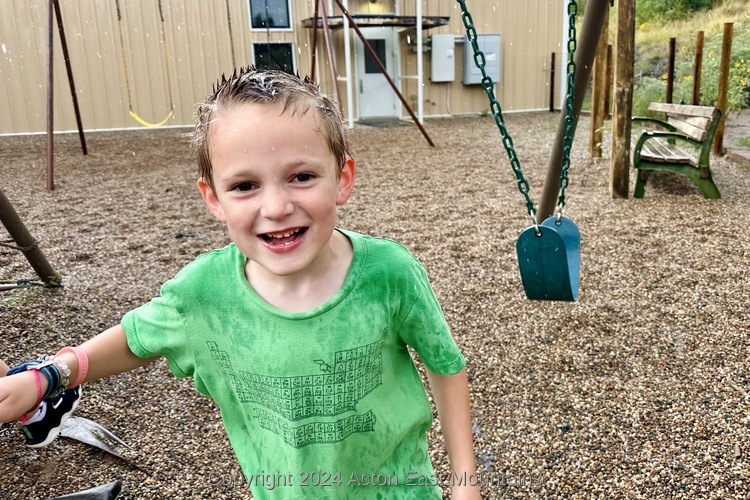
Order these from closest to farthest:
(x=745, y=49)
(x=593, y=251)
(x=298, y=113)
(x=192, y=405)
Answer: (x=298, y=113) < (x=192, y=405) < (x=593, y=251) < (x=745, y=49)

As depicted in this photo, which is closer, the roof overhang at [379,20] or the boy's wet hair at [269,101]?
the boy's wet hair at [269,101]

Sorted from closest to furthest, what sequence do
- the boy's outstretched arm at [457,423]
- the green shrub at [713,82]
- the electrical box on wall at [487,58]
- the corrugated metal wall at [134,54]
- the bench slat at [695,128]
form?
the boy's outstretched arm at [457,423] → the bench slat at [695,128] → the green shrub at [713,82] → the corrugated metal wall at [134,54] → the electrical box on wall at [487,58]

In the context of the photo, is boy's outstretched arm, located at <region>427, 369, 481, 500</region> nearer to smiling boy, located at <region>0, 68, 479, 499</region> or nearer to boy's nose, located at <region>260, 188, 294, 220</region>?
smiling boy, located at <region>0, 68, 479, 499</region>

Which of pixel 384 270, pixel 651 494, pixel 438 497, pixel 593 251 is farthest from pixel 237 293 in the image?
pixel 593 251

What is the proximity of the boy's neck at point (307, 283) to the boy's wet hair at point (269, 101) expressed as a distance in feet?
0.54

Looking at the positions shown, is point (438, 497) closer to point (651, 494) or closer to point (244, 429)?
point (244, 429)

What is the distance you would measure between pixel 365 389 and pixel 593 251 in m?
3.51

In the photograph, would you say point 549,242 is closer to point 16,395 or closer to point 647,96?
point 16,395

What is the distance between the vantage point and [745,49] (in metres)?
10.7

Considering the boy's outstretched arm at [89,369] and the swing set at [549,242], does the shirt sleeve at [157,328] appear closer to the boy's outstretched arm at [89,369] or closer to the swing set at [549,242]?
the boy's outstretched arm at [89,369]

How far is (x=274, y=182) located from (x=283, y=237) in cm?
9

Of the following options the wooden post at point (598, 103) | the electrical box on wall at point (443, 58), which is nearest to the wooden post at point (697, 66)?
the wooden post at point (598, 103)

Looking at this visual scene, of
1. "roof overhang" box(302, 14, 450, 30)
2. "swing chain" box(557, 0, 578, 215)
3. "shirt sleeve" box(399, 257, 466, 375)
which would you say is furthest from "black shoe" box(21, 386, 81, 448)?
"roof overhang" box(302, 14, 450, 30)

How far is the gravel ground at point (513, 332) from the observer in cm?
212
